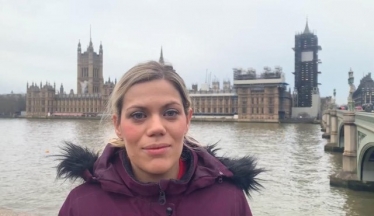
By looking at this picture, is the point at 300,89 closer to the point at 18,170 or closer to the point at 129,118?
the point at 18,170

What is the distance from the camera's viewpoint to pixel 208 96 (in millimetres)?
100938

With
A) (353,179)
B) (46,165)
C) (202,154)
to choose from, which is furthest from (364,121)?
(46,165)

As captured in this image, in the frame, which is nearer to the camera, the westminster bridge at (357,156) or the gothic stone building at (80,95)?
the westminster bridge at (357,156)

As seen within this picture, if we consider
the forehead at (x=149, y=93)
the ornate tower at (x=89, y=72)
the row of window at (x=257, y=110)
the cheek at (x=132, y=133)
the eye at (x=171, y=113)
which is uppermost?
the ornate tower at (x=89, y=72)

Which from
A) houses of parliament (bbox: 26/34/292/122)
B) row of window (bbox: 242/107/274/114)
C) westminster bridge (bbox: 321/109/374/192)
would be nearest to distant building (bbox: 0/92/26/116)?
houses of parliament (bbox: 26/34/292/122)

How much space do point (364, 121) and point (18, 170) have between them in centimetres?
1451

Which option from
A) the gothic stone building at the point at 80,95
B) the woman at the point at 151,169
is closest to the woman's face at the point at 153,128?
the woman at the point at 151,169

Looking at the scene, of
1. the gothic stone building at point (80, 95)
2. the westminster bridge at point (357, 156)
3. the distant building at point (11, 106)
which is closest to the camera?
the westminster bridge at point (357, 156)

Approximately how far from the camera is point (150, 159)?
5.69ft

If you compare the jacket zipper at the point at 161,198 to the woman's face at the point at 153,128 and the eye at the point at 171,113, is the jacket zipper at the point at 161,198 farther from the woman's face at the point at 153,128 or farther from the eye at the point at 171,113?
the eye at the point at 171,113

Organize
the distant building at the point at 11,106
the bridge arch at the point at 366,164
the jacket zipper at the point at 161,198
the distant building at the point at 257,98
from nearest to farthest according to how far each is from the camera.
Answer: the jacket zipper at the point at 161,198 → the bridge arch at the point at 366,164 → the distant building at the point at 257,98 → the distant building at the point at 11,106

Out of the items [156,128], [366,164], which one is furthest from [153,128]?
[366,164]

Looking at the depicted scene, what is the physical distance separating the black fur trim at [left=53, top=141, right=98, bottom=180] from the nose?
1.22 feet

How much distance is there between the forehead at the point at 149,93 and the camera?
70.7 inches
